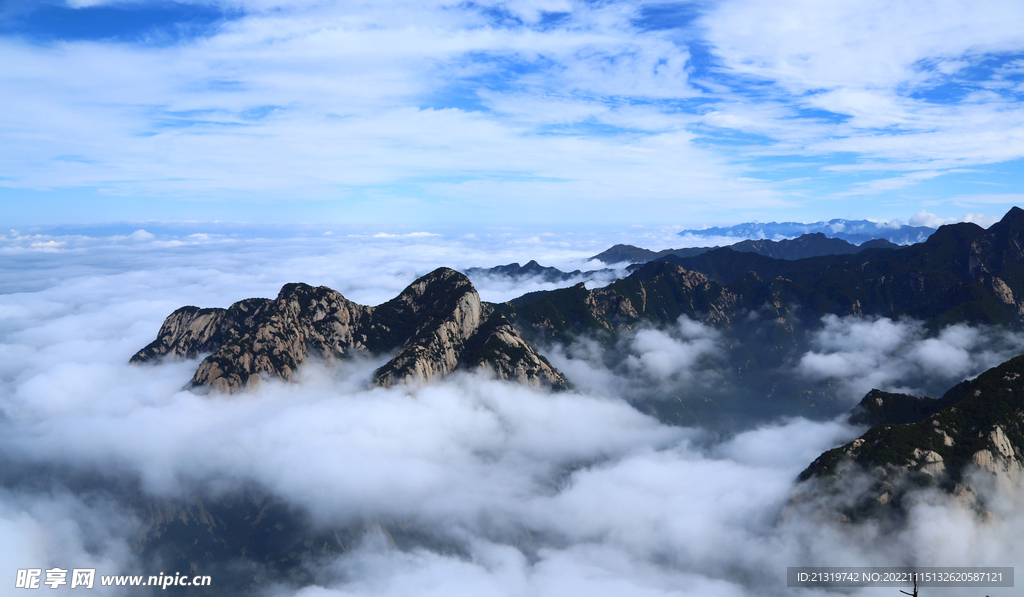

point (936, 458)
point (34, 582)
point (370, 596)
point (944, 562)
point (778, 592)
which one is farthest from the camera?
point (370, 596)

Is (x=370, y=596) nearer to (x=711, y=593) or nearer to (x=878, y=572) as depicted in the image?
(x=711, y=593)

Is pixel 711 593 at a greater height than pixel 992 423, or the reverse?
pixel 992 423

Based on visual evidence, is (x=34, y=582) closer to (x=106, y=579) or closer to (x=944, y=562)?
(x=106, y=579)

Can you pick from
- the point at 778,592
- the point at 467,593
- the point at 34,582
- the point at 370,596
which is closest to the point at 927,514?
the point at 778,592

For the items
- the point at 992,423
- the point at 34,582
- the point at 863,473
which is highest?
the point at 992,423

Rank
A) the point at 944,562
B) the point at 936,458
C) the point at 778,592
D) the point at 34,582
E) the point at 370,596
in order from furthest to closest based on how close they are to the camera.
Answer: the point at 370,596 → the point at 778,592 → the point at 936,458 → the point at 944,562 → the point at 34,582

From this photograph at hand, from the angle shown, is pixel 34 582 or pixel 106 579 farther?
pixel 106 579
